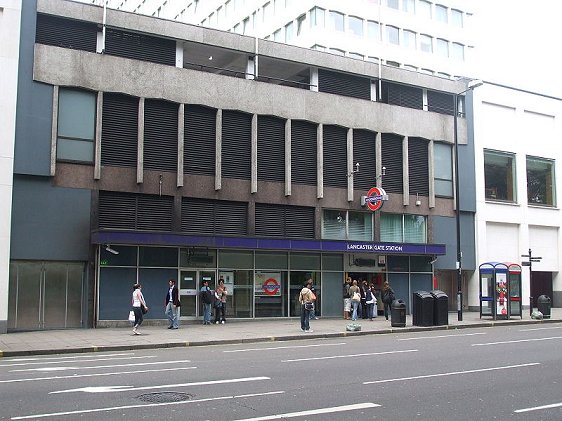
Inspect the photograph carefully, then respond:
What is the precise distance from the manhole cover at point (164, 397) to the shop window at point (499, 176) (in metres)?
28.5

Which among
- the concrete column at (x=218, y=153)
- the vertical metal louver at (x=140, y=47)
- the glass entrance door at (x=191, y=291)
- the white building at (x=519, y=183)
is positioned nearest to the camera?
the vertical metal louver at (x=140, y=47)

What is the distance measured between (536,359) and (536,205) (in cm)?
2464

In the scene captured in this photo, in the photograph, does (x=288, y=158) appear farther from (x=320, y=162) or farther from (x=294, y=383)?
(x=294, y=383)

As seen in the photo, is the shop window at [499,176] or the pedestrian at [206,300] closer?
Answer: the pedestrian at [206,300]

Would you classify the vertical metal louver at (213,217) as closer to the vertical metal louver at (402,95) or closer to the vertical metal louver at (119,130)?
the vertical metal louver at (119,130)

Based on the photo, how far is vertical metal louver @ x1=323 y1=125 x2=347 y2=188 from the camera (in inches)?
1179

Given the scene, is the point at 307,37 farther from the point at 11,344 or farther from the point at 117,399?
the point at 117,399

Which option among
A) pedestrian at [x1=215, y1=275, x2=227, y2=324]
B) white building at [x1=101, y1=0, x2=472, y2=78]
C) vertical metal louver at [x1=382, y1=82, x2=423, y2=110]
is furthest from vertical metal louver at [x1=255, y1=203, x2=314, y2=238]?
white building at [x1=101, y1=0, x2=472, y2=78]

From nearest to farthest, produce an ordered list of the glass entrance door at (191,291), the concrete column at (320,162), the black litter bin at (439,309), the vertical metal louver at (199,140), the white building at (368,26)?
the black litter bin at (439,309)
the glass entrance door at (191,291)
the vertical metal louver at (199,140)
the concrete column at (320,162)
the white building at (368,26)

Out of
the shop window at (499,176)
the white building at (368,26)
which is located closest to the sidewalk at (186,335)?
the shop window at (499,176)

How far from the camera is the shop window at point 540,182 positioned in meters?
37.5

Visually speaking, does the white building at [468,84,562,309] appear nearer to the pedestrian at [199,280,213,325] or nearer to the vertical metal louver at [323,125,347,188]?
the vertical metal louver at [323,125,347,188]

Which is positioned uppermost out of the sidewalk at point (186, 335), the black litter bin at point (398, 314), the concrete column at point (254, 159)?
the concrete column at point (254, 159)

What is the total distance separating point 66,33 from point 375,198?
14675mm
